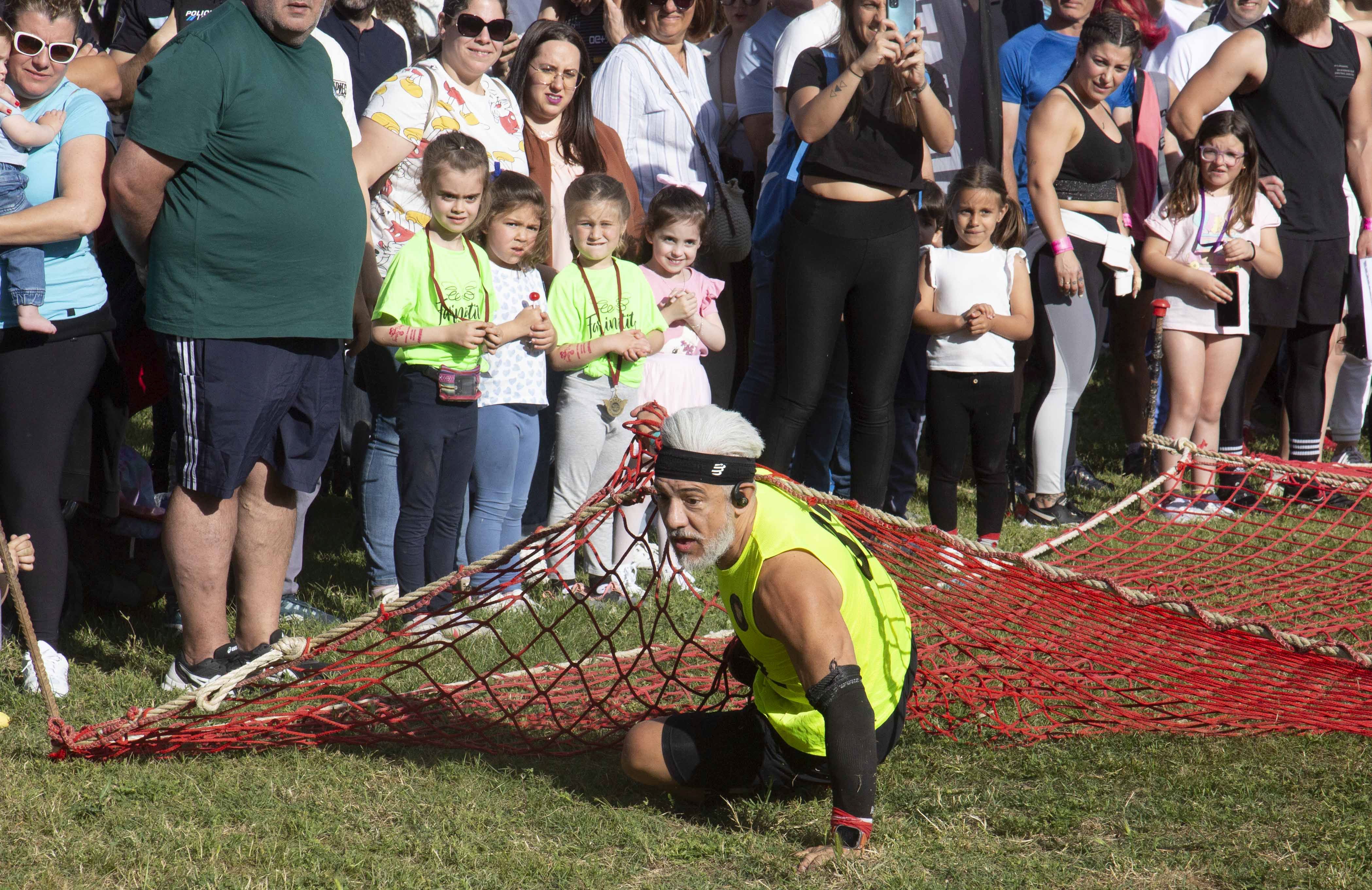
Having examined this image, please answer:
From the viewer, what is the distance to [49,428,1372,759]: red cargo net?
376 centimetres

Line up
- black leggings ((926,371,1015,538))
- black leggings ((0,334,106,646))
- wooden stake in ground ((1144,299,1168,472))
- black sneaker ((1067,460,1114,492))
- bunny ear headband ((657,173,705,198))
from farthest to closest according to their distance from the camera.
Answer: black sneaker ((1067,460,1114,492)) < wooden stake in ground ((1144,299,1168,472)) < bunny ear headband ((657,173,705,198)) < black leggings ((926,371,1015,538)) < black leggings ((0,334,106,646))

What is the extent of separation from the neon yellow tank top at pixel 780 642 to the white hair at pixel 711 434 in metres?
0.19

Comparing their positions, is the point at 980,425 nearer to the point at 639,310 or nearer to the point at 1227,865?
the point at 639,310

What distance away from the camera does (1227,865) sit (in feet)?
10.2

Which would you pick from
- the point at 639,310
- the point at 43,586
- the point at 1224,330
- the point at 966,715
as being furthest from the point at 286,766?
the point at 1224,330

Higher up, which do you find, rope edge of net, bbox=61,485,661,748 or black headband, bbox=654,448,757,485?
black headband, bbox=654,448,757,485

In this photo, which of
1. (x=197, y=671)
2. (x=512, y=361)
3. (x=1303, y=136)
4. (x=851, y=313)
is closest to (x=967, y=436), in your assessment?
(x=851, y=313)

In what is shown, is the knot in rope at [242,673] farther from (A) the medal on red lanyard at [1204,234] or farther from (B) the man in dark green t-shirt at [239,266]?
(A) the medal on red lanyard at [1204,234]

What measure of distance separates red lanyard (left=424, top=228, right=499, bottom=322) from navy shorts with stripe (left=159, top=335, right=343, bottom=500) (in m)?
0.75

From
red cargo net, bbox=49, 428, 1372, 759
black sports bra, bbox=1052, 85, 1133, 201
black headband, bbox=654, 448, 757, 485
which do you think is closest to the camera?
black headband, bbox=654, 448, 757, 485

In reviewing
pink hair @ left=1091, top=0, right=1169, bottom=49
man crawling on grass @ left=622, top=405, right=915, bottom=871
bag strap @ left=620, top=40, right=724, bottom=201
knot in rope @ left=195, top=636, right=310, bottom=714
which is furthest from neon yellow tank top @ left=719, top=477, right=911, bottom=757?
pink hair @ left=1091, top=0, right=1169, bottom=49

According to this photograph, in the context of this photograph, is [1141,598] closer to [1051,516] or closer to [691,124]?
[1051,516]

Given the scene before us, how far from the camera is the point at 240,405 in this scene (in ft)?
13.0

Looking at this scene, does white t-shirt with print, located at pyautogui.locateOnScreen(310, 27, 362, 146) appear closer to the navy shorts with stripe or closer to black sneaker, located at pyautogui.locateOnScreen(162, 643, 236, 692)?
the navy shorts with stripe
